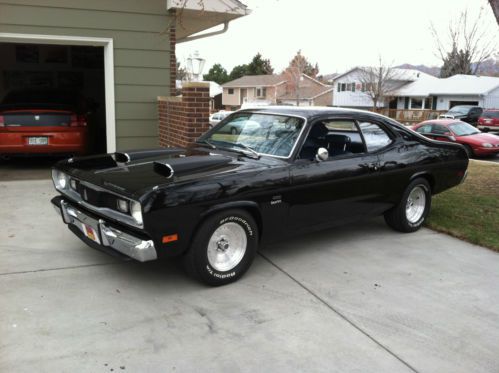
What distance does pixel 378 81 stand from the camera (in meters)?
53.6

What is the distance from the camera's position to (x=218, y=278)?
4.24m

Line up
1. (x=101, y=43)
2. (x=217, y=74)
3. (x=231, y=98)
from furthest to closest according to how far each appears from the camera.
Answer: (x=217, y=74) < (x=231, y=98) < (x=101, y=43)

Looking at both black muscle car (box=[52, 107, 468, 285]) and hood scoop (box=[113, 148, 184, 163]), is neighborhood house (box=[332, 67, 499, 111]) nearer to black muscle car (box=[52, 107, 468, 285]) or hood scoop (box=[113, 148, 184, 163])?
black muscle car (box=[52, 107, 468, 285])

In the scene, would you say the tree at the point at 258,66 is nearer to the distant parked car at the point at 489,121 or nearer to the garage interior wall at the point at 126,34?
the distant parked car at the point at 489,121

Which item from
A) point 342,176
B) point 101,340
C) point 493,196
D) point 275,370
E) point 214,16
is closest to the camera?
point 275,370

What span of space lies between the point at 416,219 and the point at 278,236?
2448 mm

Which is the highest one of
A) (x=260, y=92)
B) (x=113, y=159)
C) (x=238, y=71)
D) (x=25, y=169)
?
(x=238, y=71)

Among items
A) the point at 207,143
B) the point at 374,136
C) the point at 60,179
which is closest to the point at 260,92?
A: the point at 374,136

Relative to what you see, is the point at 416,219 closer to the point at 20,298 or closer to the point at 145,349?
the point at 145,349

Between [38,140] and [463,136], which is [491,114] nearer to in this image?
[463,136]

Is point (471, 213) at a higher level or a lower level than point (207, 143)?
lower

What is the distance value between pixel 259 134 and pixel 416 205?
96.0 inches

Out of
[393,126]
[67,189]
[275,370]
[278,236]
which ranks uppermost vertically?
[393,126]

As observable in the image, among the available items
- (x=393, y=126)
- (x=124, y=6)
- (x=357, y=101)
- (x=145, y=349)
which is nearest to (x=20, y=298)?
(x=145, y=349)
